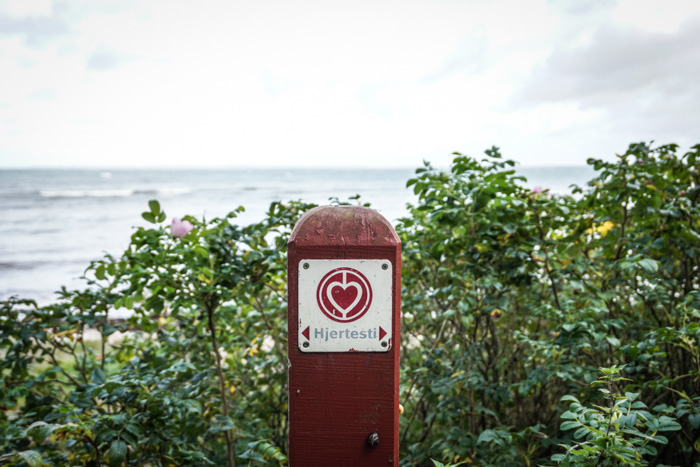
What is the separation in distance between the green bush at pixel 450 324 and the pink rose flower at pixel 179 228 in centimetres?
2

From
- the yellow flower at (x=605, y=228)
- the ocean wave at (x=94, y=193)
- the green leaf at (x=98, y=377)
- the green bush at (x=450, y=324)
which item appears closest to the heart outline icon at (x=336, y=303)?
the green bush at (x=450, y=324)

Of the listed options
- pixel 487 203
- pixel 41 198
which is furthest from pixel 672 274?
pixel 41 198

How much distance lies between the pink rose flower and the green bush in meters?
0.02

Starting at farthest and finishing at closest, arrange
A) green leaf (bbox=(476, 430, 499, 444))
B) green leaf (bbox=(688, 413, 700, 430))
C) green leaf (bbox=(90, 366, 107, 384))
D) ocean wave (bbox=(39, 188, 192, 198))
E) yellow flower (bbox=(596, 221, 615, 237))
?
ocean wave (bbox=(39, 188, 192, 198)) → yellow flower (bbox=(596, 221, 615, 237)) → green leaf (bbox=(90, 366, 107, 384)) → green leaf (bbox=(476, 430, 499, 444)) → green leaf (bbox=(688, 413, 700, 430))

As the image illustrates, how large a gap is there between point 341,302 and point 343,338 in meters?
0.09

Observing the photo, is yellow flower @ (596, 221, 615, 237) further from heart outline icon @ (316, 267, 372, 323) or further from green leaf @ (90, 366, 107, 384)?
green leaf @ (90, 366, 107, 384)

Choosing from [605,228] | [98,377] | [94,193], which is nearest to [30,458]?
[98,377]

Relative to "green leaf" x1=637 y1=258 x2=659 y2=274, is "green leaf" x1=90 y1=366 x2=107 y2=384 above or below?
below

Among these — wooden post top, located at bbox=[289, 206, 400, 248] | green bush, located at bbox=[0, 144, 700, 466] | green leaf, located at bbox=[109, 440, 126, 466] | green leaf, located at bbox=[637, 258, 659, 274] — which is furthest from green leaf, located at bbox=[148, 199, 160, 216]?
green leaf, located at bbox=[637, 258, 659, 274]

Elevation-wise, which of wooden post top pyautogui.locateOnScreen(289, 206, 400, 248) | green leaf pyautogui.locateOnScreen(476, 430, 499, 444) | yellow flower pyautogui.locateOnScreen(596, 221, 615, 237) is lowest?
green leaf pyautogui.locateOnScreen(476, 430, 499, 444)

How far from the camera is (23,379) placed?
8.27 feet

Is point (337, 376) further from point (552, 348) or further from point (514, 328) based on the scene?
point (514, 328)

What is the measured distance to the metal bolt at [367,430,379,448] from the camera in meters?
1.20

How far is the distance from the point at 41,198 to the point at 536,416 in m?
34.5
